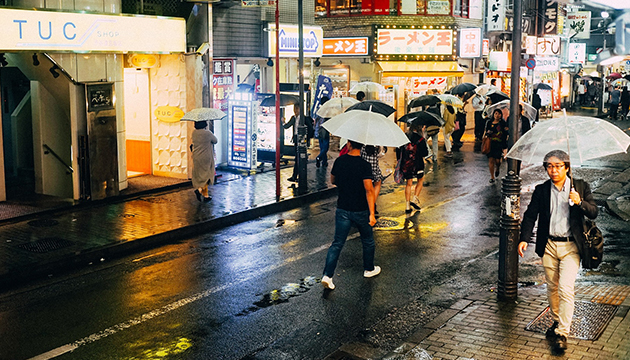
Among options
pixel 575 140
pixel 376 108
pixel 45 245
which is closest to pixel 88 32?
pixel 45 245

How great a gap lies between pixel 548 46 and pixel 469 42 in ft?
47.5

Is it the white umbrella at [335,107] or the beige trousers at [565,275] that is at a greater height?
the white umbrella at [335,107]

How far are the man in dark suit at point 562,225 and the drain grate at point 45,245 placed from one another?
753 cm

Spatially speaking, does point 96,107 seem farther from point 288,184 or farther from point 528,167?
point 528,167

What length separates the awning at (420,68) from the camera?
29.0 m

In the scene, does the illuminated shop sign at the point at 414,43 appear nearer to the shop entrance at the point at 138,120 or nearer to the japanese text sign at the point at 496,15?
the japanese text sign at the point at 496,15

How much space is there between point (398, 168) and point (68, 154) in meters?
6.80

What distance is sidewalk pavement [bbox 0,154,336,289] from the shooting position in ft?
34.4

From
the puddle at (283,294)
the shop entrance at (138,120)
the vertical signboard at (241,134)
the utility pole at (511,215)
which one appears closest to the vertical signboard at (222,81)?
the vertical signboard at (241,134)

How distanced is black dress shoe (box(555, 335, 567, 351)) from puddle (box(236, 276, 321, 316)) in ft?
10.8

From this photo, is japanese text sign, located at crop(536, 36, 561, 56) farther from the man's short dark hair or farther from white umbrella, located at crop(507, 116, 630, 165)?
white umbrella, located at crop(507, 116, 630, 165)

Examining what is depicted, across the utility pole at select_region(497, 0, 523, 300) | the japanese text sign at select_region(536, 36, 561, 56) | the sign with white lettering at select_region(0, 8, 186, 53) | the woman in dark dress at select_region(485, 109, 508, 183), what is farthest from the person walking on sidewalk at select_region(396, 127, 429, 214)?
the japanese text sign at select_region(536, 36, 561, 56)

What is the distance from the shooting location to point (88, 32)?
1363cm

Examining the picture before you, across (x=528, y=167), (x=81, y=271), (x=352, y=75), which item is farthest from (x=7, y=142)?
(x=352, y=75)
